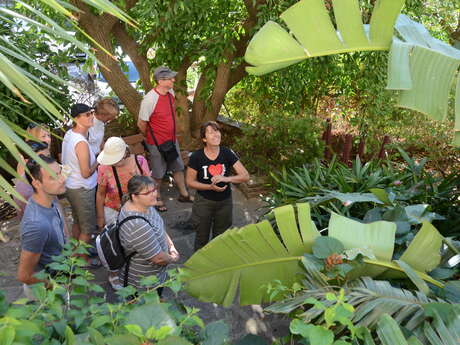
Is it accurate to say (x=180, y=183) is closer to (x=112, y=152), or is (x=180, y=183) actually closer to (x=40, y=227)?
(x=112, y=152)

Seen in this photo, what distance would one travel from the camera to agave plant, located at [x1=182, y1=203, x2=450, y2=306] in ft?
8.25

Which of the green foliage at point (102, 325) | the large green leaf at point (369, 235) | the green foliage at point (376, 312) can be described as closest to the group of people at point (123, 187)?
the green foliage at point (102, 325)

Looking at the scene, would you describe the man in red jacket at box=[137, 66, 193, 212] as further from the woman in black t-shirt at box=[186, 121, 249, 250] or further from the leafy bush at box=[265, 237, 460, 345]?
the leafy bush at box=[265, 237, 460, 345]

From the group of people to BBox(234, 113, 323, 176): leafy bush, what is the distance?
113 cm

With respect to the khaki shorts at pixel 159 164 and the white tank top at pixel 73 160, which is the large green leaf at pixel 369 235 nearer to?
the white tank top at pixel 73 160

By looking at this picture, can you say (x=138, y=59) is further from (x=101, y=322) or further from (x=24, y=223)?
(x=101, y=322)

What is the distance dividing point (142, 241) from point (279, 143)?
3.74 metres

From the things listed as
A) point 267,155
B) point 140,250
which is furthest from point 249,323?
point 267,155

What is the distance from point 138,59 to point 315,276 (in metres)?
6.09

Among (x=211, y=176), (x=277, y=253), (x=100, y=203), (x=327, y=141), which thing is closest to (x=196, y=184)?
(x=211, y=176)

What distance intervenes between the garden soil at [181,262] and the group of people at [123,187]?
200mm

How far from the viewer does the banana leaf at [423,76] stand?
2.23m

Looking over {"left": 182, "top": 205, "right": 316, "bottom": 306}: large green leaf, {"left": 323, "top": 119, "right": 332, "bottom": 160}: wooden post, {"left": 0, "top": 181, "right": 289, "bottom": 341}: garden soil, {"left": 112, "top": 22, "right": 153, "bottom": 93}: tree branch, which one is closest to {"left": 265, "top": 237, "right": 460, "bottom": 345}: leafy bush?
{"left": 182, "top": 205, "right": 316, "bottom": 306}: large green leaf

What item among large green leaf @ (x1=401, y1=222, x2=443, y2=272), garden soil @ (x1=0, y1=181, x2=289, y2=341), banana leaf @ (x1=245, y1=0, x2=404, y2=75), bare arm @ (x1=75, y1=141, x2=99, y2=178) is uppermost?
banana leaf @ (x1=245, y1=0, x2=404, y2=75)
